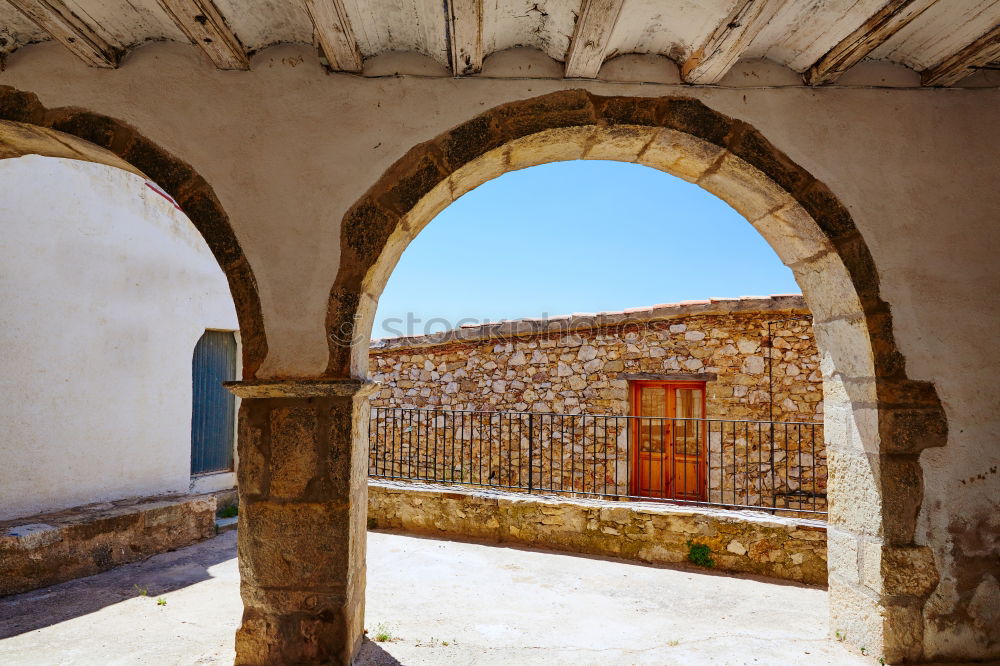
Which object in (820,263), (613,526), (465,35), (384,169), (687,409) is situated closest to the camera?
(465,35)

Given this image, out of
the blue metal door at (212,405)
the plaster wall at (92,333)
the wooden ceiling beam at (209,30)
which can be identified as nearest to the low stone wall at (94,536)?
the plaster wall at (92,333)

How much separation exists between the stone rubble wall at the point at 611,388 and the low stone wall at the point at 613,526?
13.0 inches

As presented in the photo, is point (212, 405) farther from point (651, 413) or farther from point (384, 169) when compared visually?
point (651, 413)

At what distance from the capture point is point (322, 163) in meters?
2.41

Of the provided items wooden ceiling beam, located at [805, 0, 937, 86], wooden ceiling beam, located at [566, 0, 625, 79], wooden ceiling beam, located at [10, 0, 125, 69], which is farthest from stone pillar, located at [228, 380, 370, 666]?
wooden ceiling beam, located at [805, 0, 937, 86]

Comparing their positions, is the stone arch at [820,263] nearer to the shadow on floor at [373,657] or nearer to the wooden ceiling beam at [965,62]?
the wooden ceiling beam at [965,62]

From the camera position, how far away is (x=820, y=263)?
8.73 ft

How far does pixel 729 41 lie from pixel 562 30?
2.10ft

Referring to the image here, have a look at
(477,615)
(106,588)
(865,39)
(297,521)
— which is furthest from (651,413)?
(106,588)

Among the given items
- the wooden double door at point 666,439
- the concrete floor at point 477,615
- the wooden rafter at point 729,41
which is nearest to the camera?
the wooden rafter at point 729,41

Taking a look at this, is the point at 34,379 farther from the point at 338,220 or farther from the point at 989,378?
the point at 989,378

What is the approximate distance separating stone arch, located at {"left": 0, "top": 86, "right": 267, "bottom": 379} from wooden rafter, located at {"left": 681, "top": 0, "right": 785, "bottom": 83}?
6.71ft

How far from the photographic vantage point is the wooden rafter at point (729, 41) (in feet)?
6.53

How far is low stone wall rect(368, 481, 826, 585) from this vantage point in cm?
412
